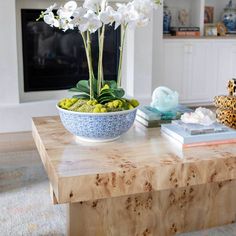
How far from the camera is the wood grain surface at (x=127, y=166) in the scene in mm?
1303

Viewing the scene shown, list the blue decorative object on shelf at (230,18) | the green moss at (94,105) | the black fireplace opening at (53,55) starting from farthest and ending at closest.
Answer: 1. the blue decorative object on shelf at (230,18)
2. the black fireplace opening at (53,55)
3. the green moss at (94,105)

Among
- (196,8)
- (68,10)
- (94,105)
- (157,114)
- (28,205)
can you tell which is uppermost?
(196,8)

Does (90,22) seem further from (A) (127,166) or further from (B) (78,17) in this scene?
(A) (127,166)

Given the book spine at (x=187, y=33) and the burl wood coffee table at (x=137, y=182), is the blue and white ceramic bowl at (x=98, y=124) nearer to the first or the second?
the burl wood coffee table at (x=137, y=182)

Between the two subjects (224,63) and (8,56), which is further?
(224,63)

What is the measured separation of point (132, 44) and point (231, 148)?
2.53m

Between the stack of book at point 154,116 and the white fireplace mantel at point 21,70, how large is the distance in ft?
6.09

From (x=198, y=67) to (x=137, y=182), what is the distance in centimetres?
336

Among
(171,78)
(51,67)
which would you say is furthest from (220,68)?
(51,67)

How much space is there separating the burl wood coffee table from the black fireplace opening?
80.7 inches

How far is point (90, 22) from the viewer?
1490 millimetres

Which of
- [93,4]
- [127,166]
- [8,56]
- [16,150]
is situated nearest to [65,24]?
[93,4]

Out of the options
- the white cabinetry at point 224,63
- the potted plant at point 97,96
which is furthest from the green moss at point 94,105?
the white cabinetry at point 224,63

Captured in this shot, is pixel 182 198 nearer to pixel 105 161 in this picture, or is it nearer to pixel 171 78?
pixel 105 161
